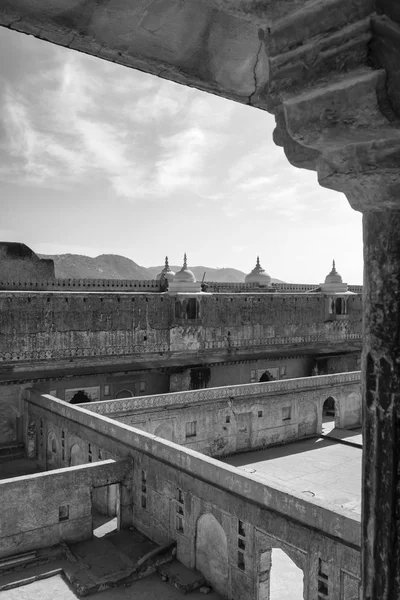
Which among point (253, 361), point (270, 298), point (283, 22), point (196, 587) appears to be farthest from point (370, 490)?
point (270, 298)

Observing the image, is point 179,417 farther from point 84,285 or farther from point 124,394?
point 84,285

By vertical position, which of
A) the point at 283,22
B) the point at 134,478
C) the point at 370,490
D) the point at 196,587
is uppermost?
the point at 283,22

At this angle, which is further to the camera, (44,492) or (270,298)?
(270,298)

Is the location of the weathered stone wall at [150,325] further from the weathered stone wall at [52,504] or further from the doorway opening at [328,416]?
the weathered stone wall at [52,504]

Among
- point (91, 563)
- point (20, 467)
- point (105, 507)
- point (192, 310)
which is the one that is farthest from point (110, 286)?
point (91, 563)

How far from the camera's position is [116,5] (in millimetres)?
1662

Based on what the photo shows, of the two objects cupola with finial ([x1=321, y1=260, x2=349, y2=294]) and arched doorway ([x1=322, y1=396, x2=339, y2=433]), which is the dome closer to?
cupola with finial ([x1=321, y1=260, x2=349, y2=294])

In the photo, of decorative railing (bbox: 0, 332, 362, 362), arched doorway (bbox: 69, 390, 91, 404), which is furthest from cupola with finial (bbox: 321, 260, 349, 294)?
arched doorway (bbox: 69, 390, 91, 404)

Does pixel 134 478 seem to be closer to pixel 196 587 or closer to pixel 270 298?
pixel 196 587

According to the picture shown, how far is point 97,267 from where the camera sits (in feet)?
157

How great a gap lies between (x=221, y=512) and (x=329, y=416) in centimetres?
1040

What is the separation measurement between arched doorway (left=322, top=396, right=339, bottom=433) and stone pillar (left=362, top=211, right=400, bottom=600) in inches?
582

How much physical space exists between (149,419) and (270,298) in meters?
9.31

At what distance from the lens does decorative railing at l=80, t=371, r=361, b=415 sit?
12477mm
